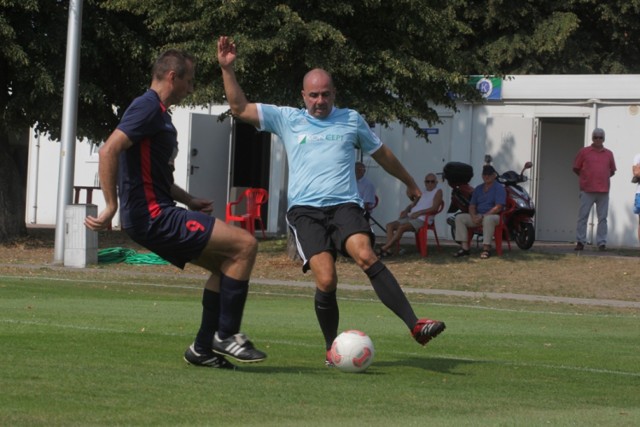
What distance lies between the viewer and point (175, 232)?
8.08 m

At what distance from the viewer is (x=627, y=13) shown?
39188mm

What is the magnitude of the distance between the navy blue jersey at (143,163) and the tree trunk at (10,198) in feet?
63.3

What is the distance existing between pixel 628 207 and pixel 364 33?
8.05 meters

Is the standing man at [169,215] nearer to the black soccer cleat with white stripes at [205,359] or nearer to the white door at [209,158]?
the black soccer cleat with white stripes at [205,359]

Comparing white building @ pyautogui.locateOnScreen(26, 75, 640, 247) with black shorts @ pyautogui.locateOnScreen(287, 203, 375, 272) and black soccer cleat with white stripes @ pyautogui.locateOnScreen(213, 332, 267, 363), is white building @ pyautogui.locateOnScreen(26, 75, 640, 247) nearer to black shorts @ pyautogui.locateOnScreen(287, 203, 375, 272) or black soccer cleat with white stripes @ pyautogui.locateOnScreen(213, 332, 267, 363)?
black shorts @ pyautogui.locateOnScreen(287, 203, 375, 272)

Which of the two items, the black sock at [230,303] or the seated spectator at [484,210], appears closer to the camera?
the black sock at [230,303]

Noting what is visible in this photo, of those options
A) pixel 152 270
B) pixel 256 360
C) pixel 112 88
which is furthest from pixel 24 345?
pixel 112 88

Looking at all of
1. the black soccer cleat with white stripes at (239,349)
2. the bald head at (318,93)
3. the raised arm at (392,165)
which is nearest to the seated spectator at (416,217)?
the raised arm at (392,165)

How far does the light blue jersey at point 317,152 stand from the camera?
9.09 metres

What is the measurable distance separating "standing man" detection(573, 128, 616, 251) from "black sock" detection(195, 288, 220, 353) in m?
17.5

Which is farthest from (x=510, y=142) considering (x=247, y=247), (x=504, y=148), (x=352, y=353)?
(x=247, y=247)

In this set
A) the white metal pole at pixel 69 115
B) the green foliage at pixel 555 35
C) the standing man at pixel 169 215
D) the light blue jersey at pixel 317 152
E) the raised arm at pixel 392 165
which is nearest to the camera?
the standing man at pixel 169 215

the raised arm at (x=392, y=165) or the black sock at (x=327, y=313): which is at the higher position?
the raised arm at (x=392, y=165)

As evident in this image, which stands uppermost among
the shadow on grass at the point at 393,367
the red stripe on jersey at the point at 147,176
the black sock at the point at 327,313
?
the red stripe on jersey at the point at 147,176
